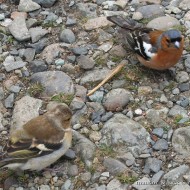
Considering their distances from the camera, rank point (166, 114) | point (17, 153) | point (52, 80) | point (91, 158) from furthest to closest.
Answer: point (52, 80) → point (166, 114) → point (91, 158) → point (17, 153)

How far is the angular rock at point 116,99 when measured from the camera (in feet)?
20.9

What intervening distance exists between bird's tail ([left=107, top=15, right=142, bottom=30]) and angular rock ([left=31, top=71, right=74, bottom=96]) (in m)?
1.07

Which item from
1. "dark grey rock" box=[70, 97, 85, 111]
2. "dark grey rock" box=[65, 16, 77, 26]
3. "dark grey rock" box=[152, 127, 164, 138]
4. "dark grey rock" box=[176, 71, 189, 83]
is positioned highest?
"dark grey rock" box=[176, 71, 189, 83]

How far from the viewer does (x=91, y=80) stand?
22.2ft

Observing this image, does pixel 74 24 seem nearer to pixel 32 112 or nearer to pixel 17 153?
pixel 32 112

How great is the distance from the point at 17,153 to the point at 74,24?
265 centimetres

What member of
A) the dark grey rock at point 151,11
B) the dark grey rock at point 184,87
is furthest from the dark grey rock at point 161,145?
the dark grey rock at point 151,11

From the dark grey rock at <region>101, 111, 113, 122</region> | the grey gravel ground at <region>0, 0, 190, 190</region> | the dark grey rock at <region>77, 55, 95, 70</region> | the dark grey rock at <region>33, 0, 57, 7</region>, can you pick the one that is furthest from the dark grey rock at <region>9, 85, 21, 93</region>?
the dark grey rock at <region>33, 0, 57, 7</region>

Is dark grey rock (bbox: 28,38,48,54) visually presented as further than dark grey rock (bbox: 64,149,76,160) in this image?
Yes

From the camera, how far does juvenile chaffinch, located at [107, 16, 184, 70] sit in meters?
6.57

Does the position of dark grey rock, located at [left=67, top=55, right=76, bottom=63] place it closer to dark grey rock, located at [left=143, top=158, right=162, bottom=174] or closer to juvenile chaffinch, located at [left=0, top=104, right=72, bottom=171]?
juvenile chaffinch, located at [left=0, top=104, right=72, bottom=171]

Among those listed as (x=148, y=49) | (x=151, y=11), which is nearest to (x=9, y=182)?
(x=148, y=49)

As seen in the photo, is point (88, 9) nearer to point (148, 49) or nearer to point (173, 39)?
point (148, 49)

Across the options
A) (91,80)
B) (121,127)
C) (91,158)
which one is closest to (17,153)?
(91,158)
